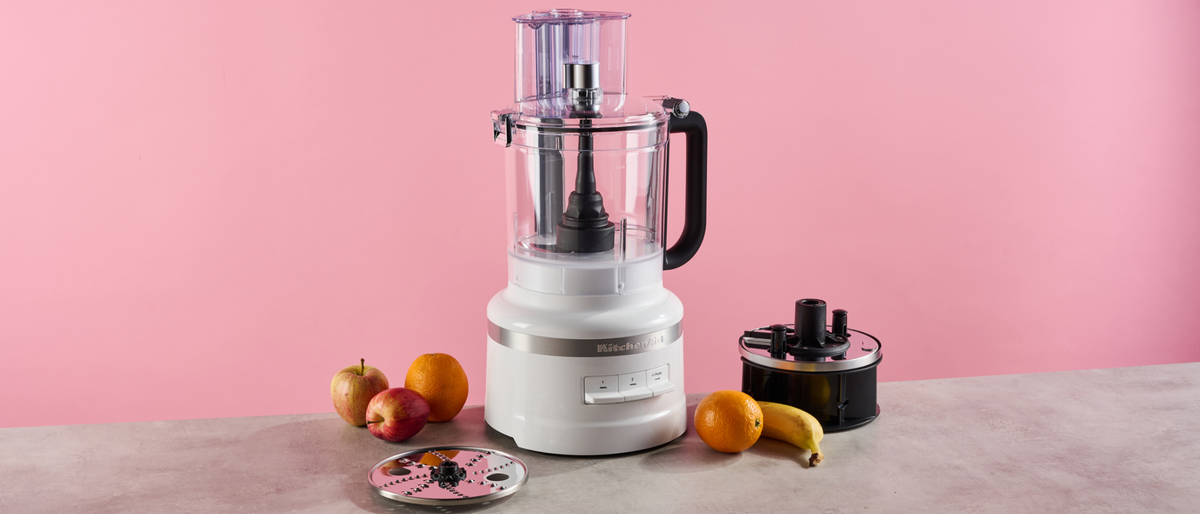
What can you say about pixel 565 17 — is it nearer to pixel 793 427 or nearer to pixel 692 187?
pixel 692 187

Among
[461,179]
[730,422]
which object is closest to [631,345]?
[730,422]

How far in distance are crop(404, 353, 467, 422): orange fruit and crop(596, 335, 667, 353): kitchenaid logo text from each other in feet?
0.89

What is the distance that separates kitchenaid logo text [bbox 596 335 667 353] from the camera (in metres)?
1.30

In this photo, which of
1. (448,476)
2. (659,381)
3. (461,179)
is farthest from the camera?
(461,179)

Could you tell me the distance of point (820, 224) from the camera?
282cm

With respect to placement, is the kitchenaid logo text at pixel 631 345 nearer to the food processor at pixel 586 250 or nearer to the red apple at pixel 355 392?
the food processor at pixel 586 250

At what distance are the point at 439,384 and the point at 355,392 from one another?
116 mm

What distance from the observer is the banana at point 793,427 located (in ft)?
4.42

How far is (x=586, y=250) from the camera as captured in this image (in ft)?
4.50

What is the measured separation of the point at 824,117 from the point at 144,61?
1743 mm

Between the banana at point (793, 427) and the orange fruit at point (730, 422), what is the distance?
34 millimetres

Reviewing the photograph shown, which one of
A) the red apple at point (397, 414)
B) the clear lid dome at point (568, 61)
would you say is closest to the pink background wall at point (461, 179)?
the clear lid dome at point (568, 61)

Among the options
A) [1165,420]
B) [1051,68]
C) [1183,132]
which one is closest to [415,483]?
[1165,420]

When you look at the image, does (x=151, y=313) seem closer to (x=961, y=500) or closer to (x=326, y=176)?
(x=326, y=176)
